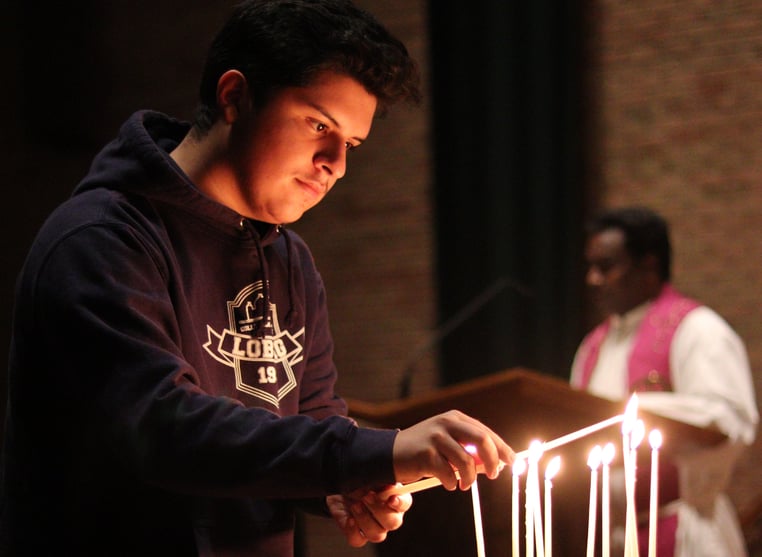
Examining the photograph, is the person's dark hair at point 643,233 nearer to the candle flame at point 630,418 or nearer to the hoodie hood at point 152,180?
the hoodie hood at point 152,180

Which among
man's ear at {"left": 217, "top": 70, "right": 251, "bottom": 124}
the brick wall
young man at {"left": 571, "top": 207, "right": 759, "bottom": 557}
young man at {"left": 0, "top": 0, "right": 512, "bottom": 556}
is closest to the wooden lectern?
young man at {"left": 571, "top": 207, "right": 759, "bottom": 557}

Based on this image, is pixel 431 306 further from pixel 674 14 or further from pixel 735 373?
pixel 735 373

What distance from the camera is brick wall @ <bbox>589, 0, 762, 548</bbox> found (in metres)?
4.43

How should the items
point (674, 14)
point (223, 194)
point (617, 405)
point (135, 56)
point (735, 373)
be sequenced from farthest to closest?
point (135, 56)
point (674, 14)
point (735, 373)
point (617, 405)
point (223, 194)

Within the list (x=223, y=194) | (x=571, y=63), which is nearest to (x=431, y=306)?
(x=571, y=63)

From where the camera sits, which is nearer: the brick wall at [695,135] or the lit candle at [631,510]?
the lit candle at [631,510]

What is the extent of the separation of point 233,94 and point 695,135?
11.9 feet

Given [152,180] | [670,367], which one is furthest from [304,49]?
[670,367]

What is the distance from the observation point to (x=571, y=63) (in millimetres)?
4789

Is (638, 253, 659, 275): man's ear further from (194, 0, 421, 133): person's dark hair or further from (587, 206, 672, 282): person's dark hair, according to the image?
(194, 0, 421, 133): person's dark hair

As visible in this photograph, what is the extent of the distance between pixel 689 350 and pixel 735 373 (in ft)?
0.53

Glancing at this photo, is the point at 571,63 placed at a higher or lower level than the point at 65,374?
higher

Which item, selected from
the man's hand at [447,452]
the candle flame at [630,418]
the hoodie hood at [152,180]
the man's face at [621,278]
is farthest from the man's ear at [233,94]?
the man's face at [621,278]

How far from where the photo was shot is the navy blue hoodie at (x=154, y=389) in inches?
42.3
